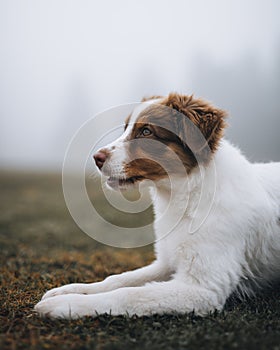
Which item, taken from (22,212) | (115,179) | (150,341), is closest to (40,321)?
(150,341)

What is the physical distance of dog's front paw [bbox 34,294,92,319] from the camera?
11.0ft

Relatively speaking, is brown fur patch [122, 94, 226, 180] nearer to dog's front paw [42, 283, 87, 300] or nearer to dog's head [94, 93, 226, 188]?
dog's head [94, 93, 226, 188]

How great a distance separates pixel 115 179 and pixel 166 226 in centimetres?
68

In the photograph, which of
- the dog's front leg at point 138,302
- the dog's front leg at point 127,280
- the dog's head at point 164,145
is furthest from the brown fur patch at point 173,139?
the dog's front leg at point 138,302

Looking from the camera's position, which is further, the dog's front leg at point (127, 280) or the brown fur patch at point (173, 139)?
the dog's front leg at point (127, 280)

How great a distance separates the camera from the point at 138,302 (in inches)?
134

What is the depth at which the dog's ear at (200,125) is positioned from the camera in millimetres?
3896

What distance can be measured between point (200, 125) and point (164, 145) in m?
0.39

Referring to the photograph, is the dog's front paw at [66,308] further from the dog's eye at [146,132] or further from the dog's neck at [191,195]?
the dog's eye at [146,132]

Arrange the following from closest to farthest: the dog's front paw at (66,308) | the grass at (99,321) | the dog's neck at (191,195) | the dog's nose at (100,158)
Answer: the grass at (99,321) → the dog's front paw at (66,308) → the dog's neck at (191,195) → the dog's nose at (100,158)

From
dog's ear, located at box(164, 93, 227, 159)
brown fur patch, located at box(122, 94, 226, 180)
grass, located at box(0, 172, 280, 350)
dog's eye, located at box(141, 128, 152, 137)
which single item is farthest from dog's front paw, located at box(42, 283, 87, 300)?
dog's ear, located at box(164, 93, 227, 159)

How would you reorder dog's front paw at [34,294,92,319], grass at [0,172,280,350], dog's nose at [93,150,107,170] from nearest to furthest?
grass at [0,172,280,350] → dog's front paw at [34,294,92,319] → dog's nose at [93,150,107,170]

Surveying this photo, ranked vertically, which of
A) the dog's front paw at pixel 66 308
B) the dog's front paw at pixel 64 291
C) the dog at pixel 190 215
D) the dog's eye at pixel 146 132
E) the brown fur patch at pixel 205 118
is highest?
the brown fur patch at pixel 205 118

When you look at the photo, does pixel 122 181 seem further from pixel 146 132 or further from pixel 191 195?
pixel 191 195
